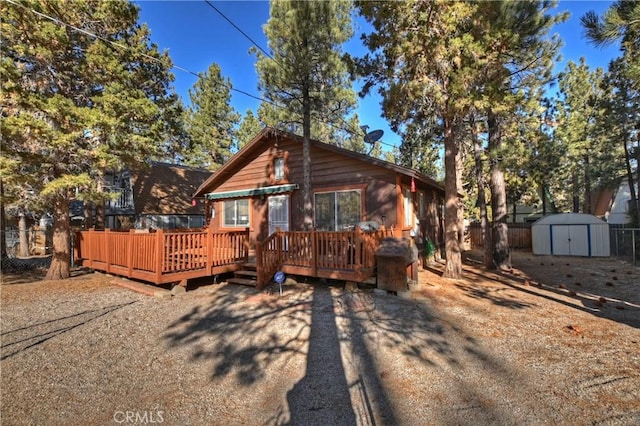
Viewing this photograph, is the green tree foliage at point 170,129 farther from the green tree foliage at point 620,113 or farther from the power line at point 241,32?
A: the green tree foliage at point 620,113

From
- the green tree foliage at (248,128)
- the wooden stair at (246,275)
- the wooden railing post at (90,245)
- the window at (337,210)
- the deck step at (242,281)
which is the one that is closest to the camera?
the deck step at (242,281)

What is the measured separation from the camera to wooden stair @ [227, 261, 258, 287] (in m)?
7.92

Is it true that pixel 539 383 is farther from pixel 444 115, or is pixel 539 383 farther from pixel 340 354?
pixel 444 115

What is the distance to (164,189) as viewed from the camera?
71.8 ft

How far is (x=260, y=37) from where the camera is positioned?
9453 millimetres

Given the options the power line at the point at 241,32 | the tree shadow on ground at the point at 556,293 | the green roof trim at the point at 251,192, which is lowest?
the tree shadow on ground at the point at 556,293

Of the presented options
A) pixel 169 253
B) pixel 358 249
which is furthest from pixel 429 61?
pixel 169 253

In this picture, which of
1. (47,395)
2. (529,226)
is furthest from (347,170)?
(529,226)

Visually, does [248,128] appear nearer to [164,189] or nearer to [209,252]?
[164,189]

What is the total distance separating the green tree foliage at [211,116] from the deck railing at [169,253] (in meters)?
17.5

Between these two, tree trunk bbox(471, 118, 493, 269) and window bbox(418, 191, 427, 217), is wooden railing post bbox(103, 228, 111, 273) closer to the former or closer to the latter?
window bbox(418, 191, 427, 217)

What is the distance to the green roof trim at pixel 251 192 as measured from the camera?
36.7 feet

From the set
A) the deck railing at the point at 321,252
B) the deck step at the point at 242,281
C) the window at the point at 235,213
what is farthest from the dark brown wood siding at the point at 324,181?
the deck step at the point at 242,281

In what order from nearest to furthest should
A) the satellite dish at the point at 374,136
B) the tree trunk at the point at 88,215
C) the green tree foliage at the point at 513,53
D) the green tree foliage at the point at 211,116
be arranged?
the green tree foliage at the point at 513,53
the satellite dish at the point at 374,136
the tree trunk at the point at 88,215
the green tree foliage at the point at 211,116
